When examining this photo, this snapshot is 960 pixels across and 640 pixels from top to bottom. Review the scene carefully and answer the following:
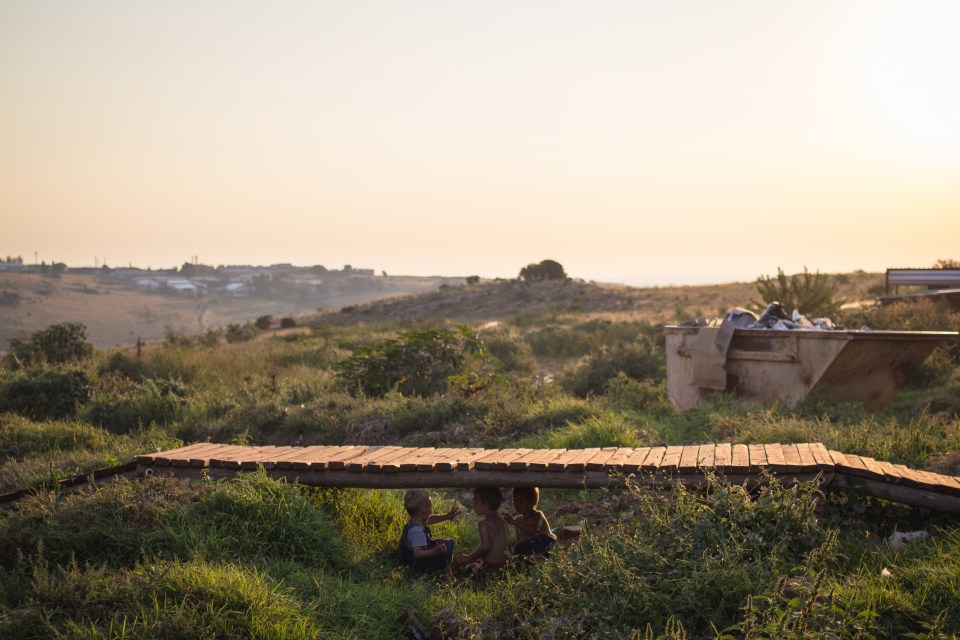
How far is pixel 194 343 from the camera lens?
2431cm

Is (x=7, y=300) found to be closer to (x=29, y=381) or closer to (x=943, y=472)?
(x=29, y=381)

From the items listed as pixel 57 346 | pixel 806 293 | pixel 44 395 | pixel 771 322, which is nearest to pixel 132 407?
pixel 44 395

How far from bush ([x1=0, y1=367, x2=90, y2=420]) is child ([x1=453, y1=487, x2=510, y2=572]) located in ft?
24.4

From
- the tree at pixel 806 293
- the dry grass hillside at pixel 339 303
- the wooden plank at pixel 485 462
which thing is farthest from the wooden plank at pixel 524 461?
the dry grass hillside at pixel 339 303

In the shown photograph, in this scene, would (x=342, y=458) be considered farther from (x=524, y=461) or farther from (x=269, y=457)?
(x=524, y=461)

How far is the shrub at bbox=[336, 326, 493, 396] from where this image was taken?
11.0 meters

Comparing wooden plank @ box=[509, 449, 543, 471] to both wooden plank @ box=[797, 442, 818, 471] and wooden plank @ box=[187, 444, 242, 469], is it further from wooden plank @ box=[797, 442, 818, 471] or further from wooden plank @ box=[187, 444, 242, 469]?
wooden plank @ box=[187, 444, 242, 469]

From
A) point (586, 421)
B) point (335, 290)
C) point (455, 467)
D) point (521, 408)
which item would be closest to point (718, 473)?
point (455, 467)

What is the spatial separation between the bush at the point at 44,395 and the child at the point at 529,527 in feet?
24.8

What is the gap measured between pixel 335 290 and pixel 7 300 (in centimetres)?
4066

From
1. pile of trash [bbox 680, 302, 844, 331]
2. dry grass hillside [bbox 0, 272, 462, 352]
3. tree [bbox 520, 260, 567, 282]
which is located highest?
tree [bbox 520, 260, 567, 282]

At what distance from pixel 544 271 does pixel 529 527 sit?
151 ft

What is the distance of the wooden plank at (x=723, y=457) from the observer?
5178 millimetres

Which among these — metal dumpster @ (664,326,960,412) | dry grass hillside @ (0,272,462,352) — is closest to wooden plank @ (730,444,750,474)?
metal dumpster @ (664,326,960,412)
